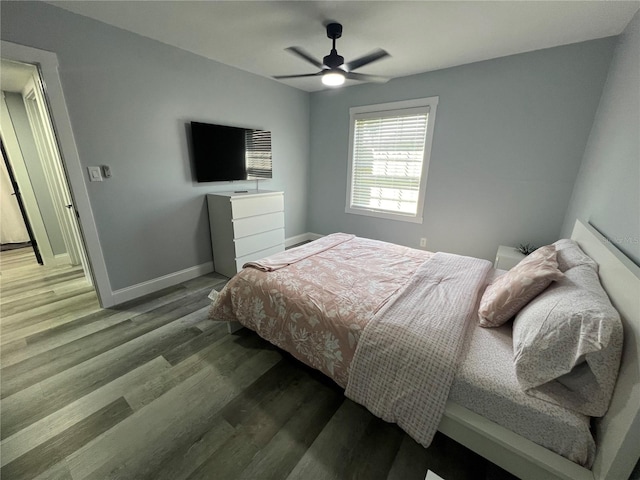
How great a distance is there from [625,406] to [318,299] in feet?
3.99

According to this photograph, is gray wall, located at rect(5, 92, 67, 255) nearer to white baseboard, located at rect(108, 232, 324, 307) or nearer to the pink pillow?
white baseboard, located at rect(108, 232, 324, 307)

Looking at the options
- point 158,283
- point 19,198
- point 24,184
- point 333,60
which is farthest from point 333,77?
point 24,184

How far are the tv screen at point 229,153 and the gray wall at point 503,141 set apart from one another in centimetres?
144

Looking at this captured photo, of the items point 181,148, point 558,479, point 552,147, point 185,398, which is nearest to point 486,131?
point 552,147

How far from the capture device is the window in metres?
3.11

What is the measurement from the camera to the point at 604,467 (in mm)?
792

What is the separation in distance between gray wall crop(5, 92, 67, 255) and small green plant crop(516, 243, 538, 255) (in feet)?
19.1

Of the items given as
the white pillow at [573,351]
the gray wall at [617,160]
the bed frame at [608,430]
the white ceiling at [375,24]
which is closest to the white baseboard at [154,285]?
the white ceiling at [375,24]

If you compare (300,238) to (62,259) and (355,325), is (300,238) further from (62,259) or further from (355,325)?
(62,259)

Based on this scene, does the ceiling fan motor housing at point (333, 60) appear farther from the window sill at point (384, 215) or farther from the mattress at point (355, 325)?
the window sill at point (384, 215)

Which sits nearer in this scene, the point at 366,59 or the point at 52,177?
the point at 366,59

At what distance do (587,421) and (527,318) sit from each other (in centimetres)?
37

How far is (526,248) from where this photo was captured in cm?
266

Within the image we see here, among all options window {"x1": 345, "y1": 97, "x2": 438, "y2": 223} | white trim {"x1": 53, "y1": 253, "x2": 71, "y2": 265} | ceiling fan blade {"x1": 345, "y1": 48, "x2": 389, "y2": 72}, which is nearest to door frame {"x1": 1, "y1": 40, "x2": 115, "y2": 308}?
white trim {"x1": 53, "y1": 253, "x2": 71, "y2": 265}
